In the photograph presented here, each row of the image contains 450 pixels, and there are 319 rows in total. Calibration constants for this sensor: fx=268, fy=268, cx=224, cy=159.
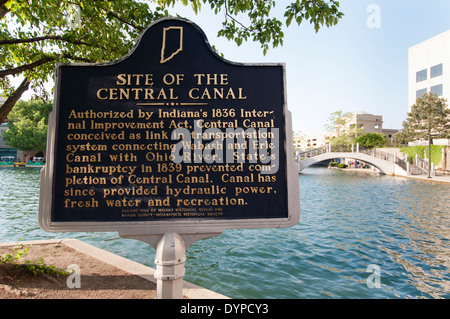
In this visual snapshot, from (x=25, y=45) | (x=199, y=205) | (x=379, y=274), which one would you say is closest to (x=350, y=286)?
(x=379, y=274)

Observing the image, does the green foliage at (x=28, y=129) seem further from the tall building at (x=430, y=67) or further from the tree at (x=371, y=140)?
the tall building at (x=430, y=67)

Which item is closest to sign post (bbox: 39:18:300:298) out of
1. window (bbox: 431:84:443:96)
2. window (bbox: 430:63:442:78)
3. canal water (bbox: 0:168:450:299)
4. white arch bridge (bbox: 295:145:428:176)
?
canal water (bbox: 0:168:450:299)

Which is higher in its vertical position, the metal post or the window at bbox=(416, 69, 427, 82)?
the window at bbox=(416, 69, 427, 82)

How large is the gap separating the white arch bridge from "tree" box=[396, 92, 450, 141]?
855 cm

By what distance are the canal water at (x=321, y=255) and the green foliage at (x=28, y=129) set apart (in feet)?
131

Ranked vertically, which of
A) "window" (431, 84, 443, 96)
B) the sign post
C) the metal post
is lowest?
the metal post

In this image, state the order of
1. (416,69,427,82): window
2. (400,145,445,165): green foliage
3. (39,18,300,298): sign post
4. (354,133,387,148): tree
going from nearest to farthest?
1. (39,18,300,298): sign post
2. (400,145,445,165): green foliage
3. (416,69,427,82): window
4. (354,133,387,148): tree

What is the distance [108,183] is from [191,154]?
99 cm

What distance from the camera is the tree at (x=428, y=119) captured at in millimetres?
43750

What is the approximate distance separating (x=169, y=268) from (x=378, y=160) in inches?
1820

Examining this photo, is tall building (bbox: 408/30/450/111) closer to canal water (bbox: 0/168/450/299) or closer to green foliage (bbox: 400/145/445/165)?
green foliage (bbox: 400/145/445/165)

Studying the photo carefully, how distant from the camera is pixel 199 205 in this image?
120 inches

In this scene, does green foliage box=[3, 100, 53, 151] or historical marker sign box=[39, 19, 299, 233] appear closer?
historical marker sign box=[39, 19, 299, 233]

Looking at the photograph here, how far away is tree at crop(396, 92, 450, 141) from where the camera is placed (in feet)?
144
